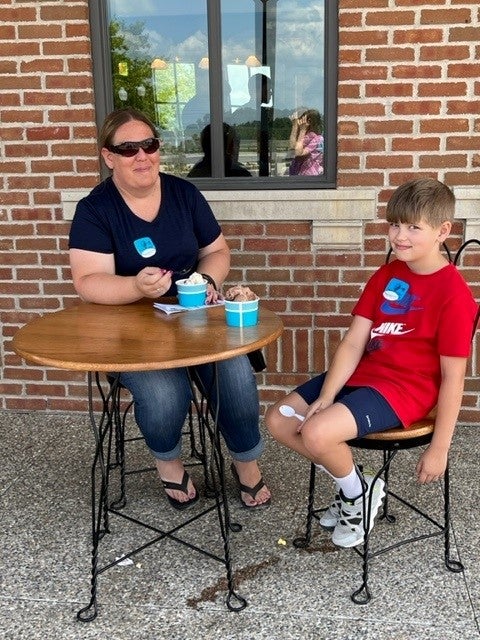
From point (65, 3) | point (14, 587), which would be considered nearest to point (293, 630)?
point (14, 587)

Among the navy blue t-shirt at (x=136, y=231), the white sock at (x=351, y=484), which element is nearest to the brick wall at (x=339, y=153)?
the navy blue t-shirt at (x=136, y=231)

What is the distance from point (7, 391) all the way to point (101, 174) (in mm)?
1325

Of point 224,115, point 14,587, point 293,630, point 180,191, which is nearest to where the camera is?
point 293,630

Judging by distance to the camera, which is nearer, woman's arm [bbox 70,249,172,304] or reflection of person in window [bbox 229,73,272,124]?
woman's arm [bbox 70,249,172,304]

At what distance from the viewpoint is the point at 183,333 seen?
7.48 ft

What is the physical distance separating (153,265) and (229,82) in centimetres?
138

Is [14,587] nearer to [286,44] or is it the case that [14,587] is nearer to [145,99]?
[145,99]

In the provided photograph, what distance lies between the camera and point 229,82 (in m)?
3.62

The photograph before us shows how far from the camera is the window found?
352 centimetres

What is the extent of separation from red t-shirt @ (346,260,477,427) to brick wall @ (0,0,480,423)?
3.84ft

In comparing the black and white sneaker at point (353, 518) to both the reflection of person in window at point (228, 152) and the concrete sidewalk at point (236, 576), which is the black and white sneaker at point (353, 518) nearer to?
the concrete sidewalk at point (236, 576)

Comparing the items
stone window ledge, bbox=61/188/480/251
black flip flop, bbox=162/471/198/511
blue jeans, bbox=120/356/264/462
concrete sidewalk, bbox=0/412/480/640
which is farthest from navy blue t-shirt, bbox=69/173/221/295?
concrete sidewalk, bbox=0/412/480/640

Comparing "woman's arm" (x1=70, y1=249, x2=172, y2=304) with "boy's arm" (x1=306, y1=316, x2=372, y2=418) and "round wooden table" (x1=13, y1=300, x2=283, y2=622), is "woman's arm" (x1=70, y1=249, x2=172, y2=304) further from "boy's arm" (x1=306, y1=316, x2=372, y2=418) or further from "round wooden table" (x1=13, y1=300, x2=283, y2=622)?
"boy's arm" (x1=306, y1=316, x2=372, y2=418)

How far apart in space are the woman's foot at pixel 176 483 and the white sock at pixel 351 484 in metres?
0.74
